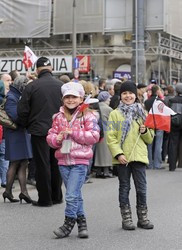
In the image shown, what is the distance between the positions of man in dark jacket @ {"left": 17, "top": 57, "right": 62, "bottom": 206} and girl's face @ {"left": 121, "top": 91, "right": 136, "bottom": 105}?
1.63 metres

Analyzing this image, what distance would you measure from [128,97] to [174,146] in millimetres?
7078

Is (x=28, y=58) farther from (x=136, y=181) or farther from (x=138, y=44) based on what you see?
(x=136, y=181)

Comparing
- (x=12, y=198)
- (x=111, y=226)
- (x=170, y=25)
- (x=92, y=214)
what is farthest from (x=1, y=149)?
(x=170, y=25)

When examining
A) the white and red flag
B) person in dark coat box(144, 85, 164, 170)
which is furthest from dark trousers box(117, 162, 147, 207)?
the white and red flag

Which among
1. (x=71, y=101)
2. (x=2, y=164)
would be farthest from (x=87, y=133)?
(x=2, y=164)

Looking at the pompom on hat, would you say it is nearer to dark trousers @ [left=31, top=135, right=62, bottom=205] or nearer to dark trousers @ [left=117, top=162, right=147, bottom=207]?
dark trousers @ [left=117, top=162, right=147, bottom=207]

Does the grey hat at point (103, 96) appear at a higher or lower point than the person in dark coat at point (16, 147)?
higher

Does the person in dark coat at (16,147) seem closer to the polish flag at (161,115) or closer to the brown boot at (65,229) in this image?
the polish flag at (161,115)

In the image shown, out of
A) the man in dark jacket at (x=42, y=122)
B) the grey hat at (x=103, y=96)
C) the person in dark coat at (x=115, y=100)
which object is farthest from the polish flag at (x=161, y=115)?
the person in dark coat at (x=115, y=100)

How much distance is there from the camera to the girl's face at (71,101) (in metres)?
6.72

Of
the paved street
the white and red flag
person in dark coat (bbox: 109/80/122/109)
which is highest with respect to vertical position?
the white and red flag

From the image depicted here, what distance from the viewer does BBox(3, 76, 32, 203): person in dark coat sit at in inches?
349

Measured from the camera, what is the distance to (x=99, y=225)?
745 centimetres

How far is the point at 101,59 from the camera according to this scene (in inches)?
1538
